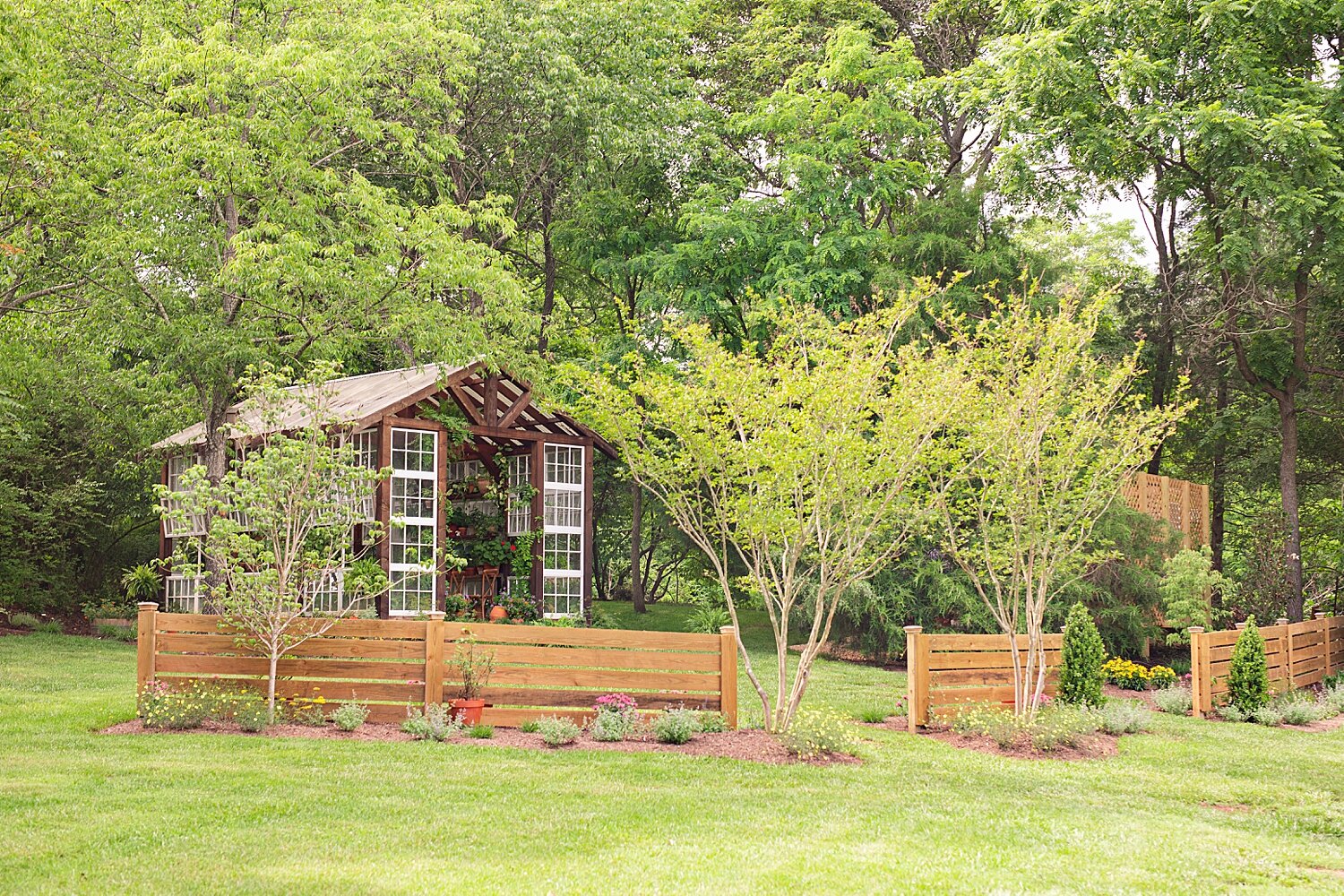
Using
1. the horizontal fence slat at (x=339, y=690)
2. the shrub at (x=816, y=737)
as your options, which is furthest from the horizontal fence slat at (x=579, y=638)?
the shrub at (x=816, y=737)

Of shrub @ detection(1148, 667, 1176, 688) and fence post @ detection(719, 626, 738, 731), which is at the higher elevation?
fence post @ detection(719, 626, 738, 731)

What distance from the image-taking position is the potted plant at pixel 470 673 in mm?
9547

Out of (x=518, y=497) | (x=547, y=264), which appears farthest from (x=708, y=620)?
(x=547, y=264)

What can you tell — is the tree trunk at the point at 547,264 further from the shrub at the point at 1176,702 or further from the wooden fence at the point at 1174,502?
the shrub at the point at 1176,702

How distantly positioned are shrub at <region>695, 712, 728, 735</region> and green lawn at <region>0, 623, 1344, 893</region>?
108cm

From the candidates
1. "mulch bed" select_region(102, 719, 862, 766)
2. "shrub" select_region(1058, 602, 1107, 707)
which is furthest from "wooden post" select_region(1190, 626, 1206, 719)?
→ "mulch bed" select_region(102, 719, 862, 766)

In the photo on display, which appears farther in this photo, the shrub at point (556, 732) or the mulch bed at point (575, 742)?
the shrub at point (556, 732)

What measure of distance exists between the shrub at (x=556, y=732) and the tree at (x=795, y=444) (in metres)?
1.62

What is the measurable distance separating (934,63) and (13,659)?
1924cm

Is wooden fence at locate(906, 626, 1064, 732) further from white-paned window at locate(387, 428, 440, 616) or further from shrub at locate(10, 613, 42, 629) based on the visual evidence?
shrub at locate(10, 613, 42, 629)

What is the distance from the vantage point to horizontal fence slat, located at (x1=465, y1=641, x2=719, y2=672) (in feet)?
32.2

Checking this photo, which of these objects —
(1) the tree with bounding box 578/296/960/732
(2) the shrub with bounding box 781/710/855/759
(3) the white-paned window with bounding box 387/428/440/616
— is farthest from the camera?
(3) the white-paned window with bounding box 387/428/440/616

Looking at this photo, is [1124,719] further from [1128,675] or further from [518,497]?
[518,497]

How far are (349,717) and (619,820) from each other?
11.6ft
